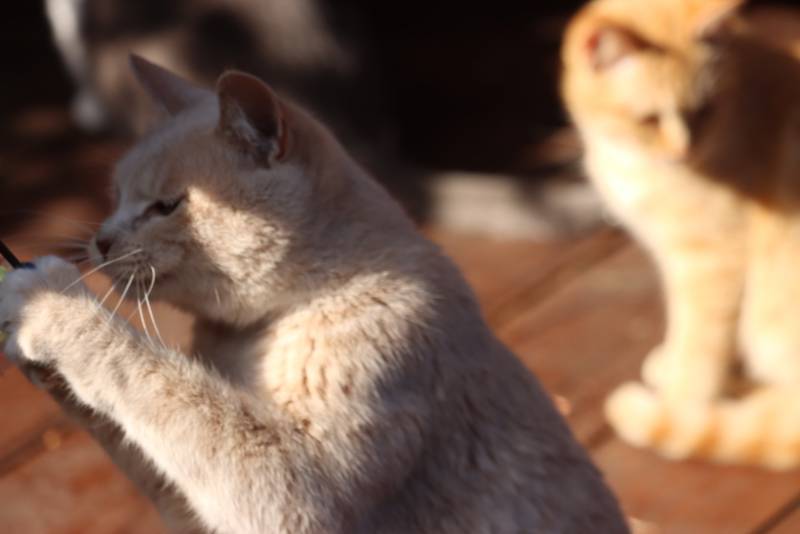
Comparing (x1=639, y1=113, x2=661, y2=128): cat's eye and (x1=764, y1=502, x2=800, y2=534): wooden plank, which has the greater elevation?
(x1=639, y1=113, x2=661, y2=128): cat's eye

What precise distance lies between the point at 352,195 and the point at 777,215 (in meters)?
1.05

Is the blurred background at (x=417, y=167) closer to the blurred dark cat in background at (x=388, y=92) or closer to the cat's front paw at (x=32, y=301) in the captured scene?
the blurred dark cat in background at (x=388, y=92)

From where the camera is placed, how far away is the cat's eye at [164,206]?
1.30 m

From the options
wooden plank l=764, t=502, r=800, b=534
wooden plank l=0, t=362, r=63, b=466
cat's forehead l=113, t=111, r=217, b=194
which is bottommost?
wooden plank l=0, t=362, r=63, b=466

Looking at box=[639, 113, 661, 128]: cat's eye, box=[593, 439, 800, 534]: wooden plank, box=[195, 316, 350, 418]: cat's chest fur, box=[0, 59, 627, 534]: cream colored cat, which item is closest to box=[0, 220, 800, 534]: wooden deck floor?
box=[593, 439, 800, 534]: wooden plank

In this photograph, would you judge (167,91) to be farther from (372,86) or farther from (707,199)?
(372,86)

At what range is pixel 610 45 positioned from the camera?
6.89 ft

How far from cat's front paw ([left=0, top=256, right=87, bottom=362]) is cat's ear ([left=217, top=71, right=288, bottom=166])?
0.78 ft

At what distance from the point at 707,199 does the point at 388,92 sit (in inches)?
49.9

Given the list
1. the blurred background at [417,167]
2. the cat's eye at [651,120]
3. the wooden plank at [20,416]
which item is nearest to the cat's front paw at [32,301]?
the blurred background at [417,167]

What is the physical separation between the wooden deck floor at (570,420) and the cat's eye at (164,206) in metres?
0.82

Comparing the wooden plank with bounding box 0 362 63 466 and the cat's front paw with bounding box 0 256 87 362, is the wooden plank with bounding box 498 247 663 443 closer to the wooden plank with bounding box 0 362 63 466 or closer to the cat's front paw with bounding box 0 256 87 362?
the wooden plank with bounding box 0 362 63 466

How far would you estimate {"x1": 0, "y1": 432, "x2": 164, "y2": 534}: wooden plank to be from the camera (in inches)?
76.5

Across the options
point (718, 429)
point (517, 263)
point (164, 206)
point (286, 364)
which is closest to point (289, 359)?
point (286, 364)
